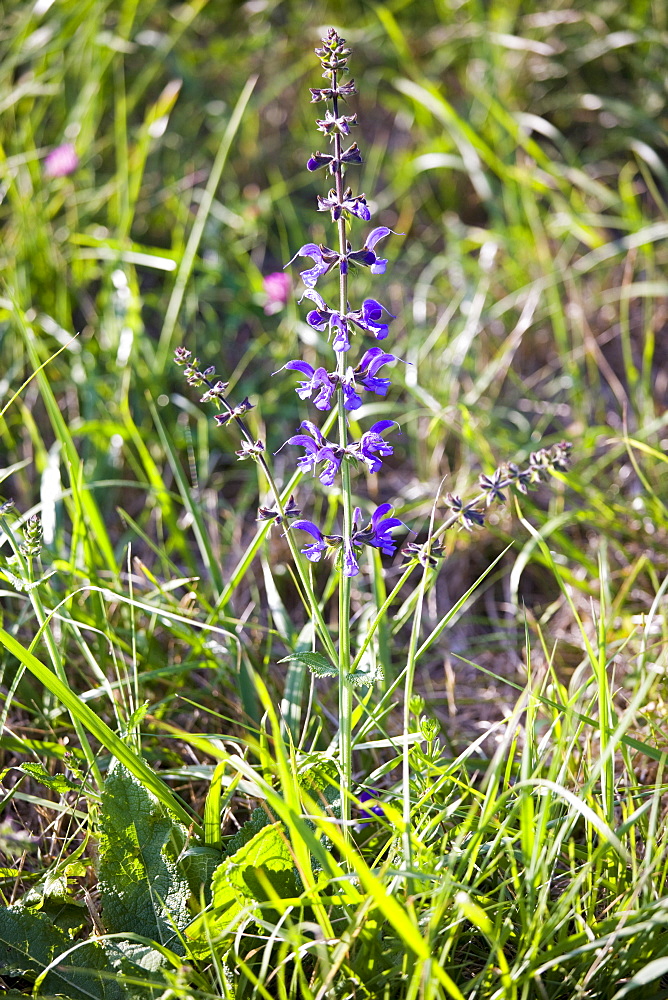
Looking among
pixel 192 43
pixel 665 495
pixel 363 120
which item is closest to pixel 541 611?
pixel 665 495

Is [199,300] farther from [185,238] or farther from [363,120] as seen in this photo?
[363,120]

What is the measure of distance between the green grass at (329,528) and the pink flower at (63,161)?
6 cm

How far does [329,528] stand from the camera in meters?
2.66

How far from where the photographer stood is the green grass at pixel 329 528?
1620 mm

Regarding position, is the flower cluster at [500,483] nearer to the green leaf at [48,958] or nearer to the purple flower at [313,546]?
the purple flower at [313,546]

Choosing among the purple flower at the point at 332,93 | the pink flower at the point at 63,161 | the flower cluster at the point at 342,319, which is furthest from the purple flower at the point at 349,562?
the pink flower at the point at 63,161

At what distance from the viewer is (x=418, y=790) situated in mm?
1812

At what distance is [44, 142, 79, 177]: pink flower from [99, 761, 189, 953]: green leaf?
121 inches

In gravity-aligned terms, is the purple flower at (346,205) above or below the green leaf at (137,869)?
above

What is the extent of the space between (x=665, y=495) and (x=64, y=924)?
243cm

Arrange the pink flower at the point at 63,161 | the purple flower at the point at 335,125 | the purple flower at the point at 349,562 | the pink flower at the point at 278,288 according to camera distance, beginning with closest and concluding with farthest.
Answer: the purple flower at the point at 335,125 < the purple flower at the point at 349,562 < the pink flower at the point at 278,288 < the pink flower at the point at 63,161

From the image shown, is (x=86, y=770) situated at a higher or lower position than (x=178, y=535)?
lower

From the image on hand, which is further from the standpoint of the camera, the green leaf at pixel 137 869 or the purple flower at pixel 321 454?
the green leaf at pixel 137 869

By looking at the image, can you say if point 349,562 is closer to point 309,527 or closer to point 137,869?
point 309,527
